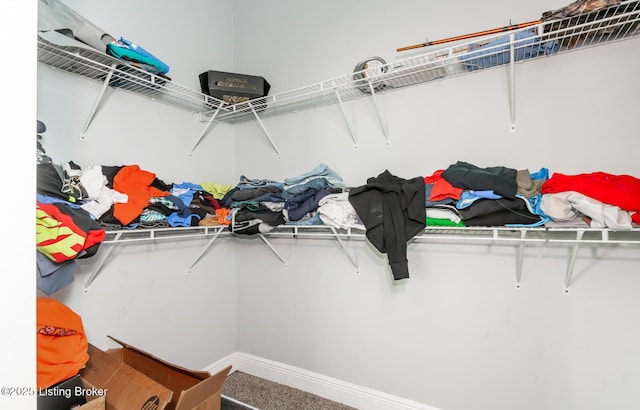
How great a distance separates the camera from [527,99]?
143 cm

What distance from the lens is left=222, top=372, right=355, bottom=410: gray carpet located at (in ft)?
5.91

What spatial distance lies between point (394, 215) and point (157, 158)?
144 cm

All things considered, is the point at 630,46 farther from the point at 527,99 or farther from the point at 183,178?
the point at 183,178

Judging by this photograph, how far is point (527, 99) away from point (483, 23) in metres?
0.44

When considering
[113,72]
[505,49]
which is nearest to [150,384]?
[113,72]

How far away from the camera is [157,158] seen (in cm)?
185

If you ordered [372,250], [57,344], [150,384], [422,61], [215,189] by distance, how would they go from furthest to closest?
[215,189] < [372,250] < [422,61] < [150,384] < [57,344]

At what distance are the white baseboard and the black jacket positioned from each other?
78cm

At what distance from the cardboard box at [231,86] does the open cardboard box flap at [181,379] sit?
149 centimetres

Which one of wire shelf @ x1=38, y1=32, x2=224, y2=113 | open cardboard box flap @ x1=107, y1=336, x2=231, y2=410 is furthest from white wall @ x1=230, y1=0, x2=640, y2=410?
open cardboard box flap @ x1=107, y1=336, x2=231, y2=410

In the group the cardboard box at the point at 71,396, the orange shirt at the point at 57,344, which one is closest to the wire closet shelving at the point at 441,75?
the orange shirt at the point at 57,344

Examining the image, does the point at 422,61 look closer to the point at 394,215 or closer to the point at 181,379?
the point at 394,215

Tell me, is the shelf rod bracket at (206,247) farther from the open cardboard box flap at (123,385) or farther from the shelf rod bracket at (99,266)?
the open cardboard box flap at (123,385)

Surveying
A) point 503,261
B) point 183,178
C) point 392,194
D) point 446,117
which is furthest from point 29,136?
point 503,261
